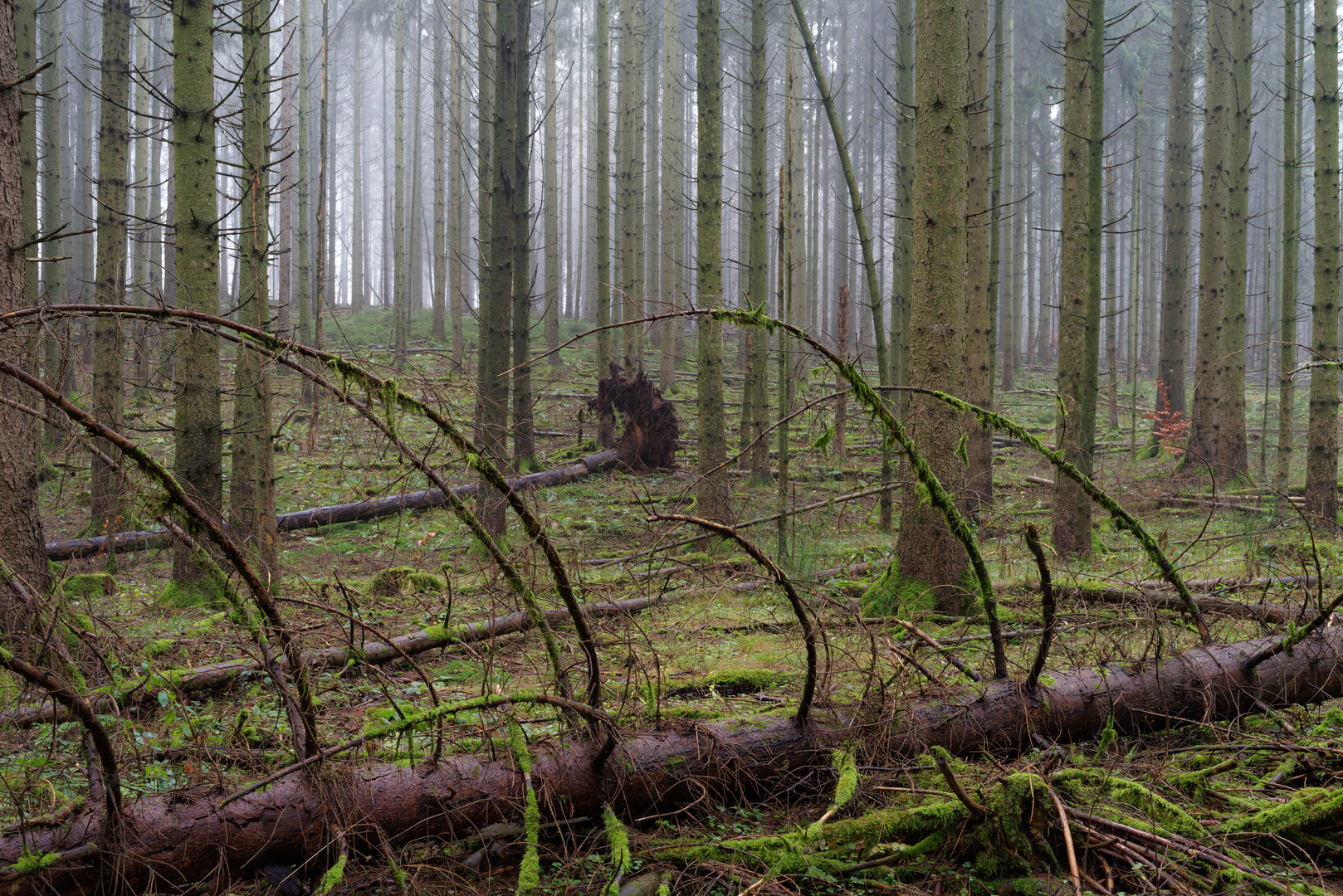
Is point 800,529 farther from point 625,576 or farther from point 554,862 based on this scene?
point 554,862

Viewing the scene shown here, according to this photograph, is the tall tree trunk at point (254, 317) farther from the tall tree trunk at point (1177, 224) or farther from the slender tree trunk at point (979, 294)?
the tall tree trunk at point (1177, 224)

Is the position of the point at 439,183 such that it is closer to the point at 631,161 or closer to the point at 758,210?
the point at 631,161

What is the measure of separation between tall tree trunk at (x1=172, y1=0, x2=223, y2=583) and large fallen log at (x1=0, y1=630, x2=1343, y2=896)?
14.1 ft

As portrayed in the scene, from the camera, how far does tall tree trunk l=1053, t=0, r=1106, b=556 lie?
7.73 m

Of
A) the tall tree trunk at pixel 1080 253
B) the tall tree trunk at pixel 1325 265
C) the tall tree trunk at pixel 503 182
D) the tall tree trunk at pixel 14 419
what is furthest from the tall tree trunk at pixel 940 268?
the tall tree trunk at pixel 1325 265

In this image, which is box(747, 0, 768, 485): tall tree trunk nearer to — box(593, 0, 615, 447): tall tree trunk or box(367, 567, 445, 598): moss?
box(367, 567, 445, 598): moss

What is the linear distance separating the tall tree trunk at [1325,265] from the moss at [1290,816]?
7.42m

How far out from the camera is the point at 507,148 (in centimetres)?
864

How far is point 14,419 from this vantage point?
4219 mm

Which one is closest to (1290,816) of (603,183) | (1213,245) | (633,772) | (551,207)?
(633,772)

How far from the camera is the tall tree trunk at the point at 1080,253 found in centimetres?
773

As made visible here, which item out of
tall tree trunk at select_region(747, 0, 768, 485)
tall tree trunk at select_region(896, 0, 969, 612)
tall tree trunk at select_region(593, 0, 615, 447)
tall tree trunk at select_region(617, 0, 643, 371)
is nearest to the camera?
tall tree trunk at select_region(896, 0, 969, 612)

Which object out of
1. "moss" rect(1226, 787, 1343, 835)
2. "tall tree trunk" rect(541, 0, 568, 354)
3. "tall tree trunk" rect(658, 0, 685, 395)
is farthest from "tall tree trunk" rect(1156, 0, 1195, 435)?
"moss" rect(1226, 787, 1343, 835)

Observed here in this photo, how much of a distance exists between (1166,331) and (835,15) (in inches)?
897
